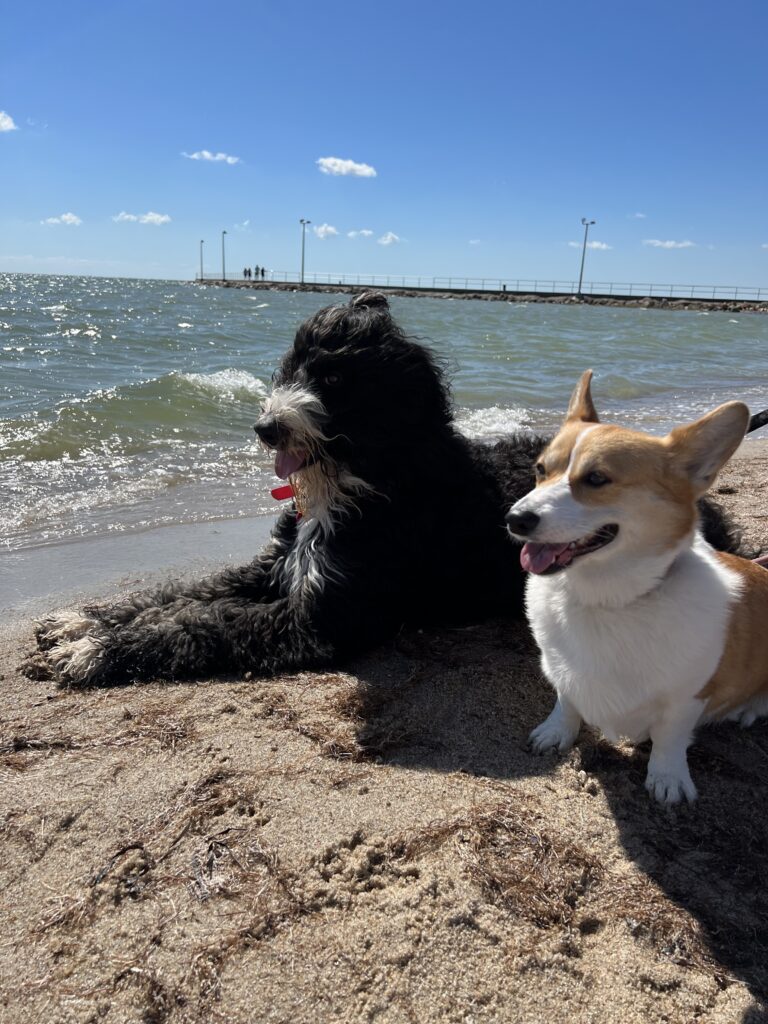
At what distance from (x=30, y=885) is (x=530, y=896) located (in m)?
1.43

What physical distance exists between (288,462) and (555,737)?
1.82 m

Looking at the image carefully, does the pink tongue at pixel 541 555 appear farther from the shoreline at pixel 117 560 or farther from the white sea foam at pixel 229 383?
the white sea foam at pixel 229 383

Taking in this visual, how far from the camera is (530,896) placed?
2123 mm

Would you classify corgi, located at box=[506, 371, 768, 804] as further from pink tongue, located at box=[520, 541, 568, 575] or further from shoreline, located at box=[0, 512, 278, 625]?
shoreline, located at box=[0, 512, 278, 625]

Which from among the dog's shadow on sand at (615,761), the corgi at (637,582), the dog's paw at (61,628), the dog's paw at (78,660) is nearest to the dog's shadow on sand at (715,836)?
the dog's shadow on sand at (615,761)

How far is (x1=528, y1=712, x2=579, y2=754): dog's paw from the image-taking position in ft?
9.70

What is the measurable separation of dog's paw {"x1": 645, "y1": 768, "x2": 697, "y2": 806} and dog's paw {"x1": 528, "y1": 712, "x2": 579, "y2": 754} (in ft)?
1.17

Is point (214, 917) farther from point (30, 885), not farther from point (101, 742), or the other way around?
point (101, 742)

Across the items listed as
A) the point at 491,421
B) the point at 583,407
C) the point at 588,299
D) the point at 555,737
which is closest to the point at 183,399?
the point at 491,421

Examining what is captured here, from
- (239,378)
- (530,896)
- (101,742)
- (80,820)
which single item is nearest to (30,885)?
(80,820)

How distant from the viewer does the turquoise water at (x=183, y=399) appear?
22.2 ft

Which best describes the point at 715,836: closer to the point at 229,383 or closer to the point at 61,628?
the point at 61,628

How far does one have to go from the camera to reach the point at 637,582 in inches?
100

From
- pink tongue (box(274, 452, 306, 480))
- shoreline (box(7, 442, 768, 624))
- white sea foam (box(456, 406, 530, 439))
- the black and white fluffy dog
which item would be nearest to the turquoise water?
white sea foam (box(456, 406, 530, 439))
